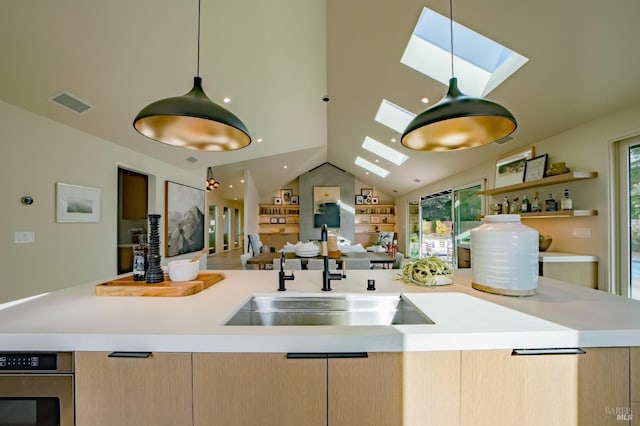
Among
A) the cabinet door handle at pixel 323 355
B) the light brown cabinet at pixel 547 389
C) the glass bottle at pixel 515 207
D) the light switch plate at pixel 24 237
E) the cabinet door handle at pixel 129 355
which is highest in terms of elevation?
the glass bottle at pixel 515 207

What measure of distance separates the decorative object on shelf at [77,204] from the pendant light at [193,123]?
7.34 ft

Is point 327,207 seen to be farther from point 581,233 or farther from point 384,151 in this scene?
point 581,233

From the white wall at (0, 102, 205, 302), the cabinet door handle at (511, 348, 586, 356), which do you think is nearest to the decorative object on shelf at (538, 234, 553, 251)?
the cabinet door handle at (511, 348, 586, 356)

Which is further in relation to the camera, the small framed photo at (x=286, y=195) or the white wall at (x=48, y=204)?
the small framed photo at (x=286, y=195)

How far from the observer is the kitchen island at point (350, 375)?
3.00 feet

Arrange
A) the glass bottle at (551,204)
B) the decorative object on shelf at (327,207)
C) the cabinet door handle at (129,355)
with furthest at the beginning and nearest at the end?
the decorative object on shelf at (327,207), the glass bottle at (551,204), the cabinet door handle at (129,355)

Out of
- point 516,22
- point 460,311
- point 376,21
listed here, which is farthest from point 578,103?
point 460,311

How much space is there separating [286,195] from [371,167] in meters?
3.79

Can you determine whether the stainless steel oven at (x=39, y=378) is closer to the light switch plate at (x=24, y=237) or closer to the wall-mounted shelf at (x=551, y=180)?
the light switch plate at (x=24, y=237)

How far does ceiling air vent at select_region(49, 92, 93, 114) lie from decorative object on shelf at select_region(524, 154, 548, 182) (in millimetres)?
5278

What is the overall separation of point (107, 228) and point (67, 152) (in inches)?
40.9

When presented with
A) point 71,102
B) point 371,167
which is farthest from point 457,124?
point 371,167

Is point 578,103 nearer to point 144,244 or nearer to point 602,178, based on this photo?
point 602,178

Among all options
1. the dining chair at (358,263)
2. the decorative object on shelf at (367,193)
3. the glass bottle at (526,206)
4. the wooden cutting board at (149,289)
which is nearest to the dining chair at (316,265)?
the dining chair at (358,263)
